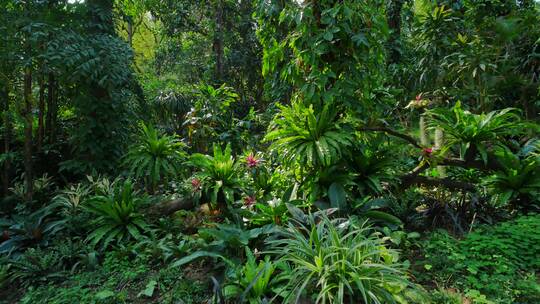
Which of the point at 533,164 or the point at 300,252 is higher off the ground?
the point at 533,164

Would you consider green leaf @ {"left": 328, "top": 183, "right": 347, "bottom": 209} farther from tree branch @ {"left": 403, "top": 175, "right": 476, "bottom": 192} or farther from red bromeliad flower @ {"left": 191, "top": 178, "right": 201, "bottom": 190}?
red bromeliad flower @ {"left": 191, "top": 178, "right": 201, "bottom": 190}

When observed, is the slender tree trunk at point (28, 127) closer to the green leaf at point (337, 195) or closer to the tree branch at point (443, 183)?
the green leaf at point (337, 195)

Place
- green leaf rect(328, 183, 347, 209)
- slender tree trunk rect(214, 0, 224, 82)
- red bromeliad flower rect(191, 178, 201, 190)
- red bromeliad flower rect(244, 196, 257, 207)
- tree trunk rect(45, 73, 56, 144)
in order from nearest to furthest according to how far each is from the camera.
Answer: green leaf rect(328, 183, 347, 209), red bromeliad flower rect(244, 196, 257, 207), red bromeliad flower rect(191, 178, 201, 190), tree trunk rect(45, 73, 56, 144), slender tree trunk rect(214, 0, 224, 82)

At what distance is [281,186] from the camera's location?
419cm

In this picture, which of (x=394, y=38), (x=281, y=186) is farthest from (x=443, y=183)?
(x=394, y=38)

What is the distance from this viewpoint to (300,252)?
2.44 metres

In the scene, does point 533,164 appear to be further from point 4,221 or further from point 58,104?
point 58,104

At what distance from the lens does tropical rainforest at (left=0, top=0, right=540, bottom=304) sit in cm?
251

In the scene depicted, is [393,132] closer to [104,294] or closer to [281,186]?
[281,186]

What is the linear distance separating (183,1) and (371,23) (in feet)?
22.0

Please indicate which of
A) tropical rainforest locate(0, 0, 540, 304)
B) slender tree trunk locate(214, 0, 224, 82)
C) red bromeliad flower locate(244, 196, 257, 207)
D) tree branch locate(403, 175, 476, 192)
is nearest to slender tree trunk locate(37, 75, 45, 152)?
tropical rainforest locate(0, 0, 540, 304)

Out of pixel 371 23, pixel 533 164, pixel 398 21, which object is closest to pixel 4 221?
pixel 371 23

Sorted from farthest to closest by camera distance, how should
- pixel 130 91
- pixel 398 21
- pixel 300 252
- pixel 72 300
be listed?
pixel 398 21 < pixel 130 91 < pixel 72 300 < pixel 300 252

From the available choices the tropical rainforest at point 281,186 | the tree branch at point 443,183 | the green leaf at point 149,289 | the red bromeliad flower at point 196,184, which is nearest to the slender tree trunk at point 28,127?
the tropical rainforest at point 281,186
